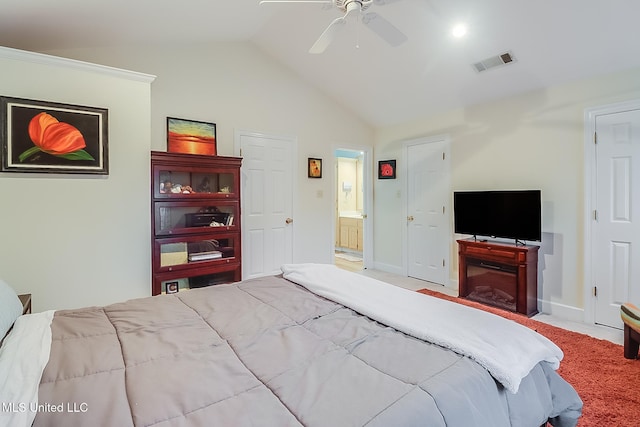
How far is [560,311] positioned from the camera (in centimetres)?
336

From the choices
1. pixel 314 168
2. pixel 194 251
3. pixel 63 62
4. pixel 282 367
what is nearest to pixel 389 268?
pixel 314 168

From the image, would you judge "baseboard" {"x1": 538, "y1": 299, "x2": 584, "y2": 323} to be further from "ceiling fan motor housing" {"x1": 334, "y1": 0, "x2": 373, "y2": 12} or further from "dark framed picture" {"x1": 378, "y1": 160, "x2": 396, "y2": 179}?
"ceiling fan motor housing" {"x1": 334, "y1": 0, "x2": 373, "y2": 12}

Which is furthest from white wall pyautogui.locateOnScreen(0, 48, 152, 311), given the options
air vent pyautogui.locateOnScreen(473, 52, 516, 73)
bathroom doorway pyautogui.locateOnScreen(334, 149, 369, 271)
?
bathroom doorway pyautogui.locateOnScreen(334, 149, 369, 271)

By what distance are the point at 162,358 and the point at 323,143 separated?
4.06 metres

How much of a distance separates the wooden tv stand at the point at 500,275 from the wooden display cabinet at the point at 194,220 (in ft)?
8.97

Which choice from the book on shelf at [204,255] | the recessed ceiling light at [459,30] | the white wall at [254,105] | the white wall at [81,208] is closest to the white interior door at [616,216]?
the recessed ceiling light at [459,30]

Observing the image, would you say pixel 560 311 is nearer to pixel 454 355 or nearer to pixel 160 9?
pixel 454 355

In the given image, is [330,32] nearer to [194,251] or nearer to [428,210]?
[194,251]

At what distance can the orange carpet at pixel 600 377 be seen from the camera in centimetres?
178

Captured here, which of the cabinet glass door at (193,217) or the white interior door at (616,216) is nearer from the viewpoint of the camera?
the white interior door at (616,216)

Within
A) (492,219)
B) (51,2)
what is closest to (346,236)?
(492,219)

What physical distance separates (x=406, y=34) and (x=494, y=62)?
960 millimetres

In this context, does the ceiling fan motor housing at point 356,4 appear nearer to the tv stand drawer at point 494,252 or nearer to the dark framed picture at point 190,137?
the dark framed picture at point 190,137

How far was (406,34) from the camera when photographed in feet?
10.8
